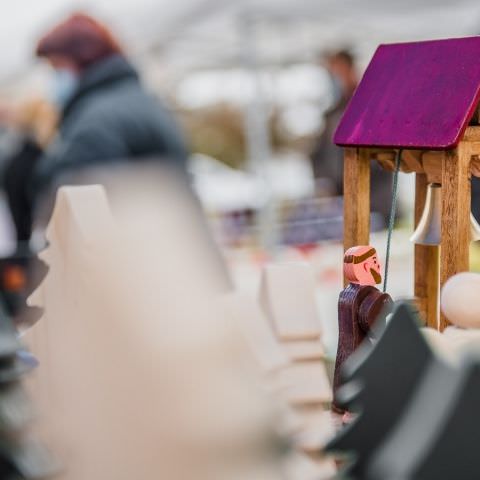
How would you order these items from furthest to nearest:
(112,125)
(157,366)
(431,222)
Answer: (112,125) < (431,222) < (157,366)

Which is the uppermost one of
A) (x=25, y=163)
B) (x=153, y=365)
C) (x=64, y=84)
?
(x=153, y=365)

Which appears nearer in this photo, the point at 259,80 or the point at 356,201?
the point at 356,201

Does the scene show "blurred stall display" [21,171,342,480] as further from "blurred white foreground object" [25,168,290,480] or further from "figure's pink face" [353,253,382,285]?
"figure's pink face" [353,253,382,285]

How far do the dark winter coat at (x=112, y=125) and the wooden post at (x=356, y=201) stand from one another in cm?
105

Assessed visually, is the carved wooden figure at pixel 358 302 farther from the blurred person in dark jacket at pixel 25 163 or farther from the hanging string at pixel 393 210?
the blurred person in dark jacket at pixel 25 163

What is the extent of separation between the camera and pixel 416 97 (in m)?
0.91

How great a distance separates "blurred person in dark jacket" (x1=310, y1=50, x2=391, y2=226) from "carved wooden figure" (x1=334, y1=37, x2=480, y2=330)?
253 cm

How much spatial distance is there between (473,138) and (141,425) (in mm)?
461

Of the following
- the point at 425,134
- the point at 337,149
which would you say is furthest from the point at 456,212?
the point at 337,149

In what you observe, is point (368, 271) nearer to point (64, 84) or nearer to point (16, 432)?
point (16, 432)

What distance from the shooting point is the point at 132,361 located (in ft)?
1.79

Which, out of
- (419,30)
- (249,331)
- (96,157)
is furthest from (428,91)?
(419,30)

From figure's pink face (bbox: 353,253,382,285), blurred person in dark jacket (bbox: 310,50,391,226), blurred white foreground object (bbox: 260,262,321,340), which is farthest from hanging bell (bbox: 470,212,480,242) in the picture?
blurred person in dark jacket (bbox: 310,50,391,226)

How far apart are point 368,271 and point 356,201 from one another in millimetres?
207
